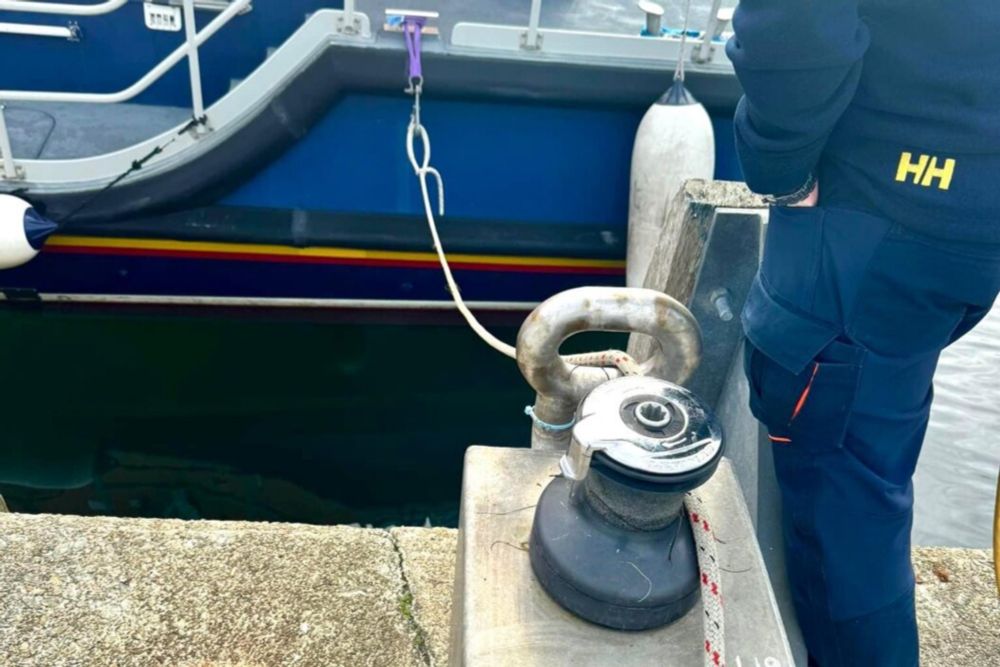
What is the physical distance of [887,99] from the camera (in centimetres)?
140

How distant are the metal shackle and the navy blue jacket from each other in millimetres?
305

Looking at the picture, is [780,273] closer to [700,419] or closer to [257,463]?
[700,419]

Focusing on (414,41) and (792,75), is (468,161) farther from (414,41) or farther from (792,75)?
(792,75)

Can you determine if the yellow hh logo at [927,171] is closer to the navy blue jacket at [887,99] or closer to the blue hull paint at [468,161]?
the navy blue jacket at [887,99]

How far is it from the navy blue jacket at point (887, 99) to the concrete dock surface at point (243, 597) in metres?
1.18

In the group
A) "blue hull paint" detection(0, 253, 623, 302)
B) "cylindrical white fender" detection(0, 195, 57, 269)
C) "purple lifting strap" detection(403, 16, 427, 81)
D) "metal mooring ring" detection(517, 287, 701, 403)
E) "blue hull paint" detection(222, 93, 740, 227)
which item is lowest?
"blue hull paint" detection(0, 253, 623, 302)

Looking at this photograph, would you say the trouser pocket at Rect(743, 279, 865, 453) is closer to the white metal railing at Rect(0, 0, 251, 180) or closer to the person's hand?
the person's hand

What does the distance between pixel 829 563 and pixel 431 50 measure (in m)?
2.48

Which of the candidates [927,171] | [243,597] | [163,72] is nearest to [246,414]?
[163,72]

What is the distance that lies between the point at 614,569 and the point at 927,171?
821 mm

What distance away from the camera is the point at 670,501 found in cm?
126

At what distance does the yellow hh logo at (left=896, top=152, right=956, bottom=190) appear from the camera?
1.36 m

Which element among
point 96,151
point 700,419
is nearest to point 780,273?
point 700,419

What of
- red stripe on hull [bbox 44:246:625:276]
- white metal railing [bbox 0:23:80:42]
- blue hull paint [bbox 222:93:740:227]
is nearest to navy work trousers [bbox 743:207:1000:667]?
blue hull paint [bbox 222:93:740:227]
